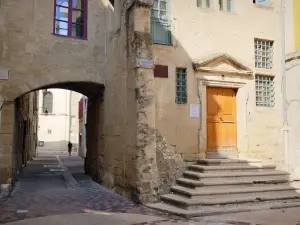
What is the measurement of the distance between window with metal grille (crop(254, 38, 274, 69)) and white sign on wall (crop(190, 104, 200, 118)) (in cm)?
255

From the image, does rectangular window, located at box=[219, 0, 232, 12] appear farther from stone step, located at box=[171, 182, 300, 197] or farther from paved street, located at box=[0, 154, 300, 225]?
paved street, located at box=[0, 154, 300, 225]

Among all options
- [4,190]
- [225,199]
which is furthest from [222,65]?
[4,190]

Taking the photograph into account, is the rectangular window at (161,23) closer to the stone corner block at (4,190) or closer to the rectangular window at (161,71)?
the rectangular window at (161,71)

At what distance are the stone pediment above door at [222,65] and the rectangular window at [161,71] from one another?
863 mm

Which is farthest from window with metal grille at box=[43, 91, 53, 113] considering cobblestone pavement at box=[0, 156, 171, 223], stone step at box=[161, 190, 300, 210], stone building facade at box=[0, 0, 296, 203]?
stone step at box=[161, 190, 300, 210]

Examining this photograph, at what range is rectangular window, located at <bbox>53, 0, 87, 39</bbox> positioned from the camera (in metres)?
9.53

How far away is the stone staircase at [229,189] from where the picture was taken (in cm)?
700

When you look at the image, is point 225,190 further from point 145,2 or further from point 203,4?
point 203,4

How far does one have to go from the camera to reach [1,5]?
8.73 meters

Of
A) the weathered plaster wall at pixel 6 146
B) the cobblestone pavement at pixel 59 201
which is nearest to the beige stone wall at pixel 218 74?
the cobblestone pavement at pixel 59 201

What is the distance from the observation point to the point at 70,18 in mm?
9680

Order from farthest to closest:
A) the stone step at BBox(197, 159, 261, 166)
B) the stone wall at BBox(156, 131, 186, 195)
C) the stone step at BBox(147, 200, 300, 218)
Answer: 1. the stone step at BBox(197, 159, 261, 166)
2. the stone wall at BBox(156, 131, 186, 195)
3. the stone step at BBox(147, 200, 300, 218)

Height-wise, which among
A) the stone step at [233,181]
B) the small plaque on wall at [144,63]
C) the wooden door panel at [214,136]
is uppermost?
the small plaque on wall at [144,63]

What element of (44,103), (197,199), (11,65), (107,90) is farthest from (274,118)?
(44,103)
